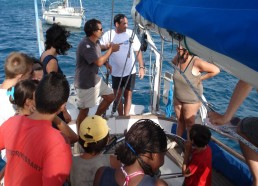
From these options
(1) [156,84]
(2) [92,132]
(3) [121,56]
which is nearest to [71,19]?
(3) [121,56]

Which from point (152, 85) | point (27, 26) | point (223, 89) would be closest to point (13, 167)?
point (152, 85)

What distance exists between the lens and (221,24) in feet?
4.96

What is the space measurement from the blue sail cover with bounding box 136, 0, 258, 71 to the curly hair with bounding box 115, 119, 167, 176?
0.53 metres

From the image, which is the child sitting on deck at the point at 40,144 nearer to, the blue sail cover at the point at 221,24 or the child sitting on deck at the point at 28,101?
the child sitting on deck at the point at 28,101

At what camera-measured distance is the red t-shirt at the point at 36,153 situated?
1866 mm

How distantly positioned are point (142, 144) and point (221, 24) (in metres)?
0.71

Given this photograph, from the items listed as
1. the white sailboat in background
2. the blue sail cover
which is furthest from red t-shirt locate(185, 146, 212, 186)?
the white sailboat in background

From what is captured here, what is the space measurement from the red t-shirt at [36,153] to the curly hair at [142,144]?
0.33 metres

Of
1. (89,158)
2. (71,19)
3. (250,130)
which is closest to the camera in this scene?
(250,130)

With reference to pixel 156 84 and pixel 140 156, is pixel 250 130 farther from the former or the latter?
pixel 156 84

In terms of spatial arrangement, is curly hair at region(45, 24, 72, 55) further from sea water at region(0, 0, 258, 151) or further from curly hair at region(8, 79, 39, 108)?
curly hair at region(8, 79, 39, 108)

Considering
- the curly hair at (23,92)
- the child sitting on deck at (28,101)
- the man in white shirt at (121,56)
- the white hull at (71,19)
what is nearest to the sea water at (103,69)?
the man in white shirt at (121,56)

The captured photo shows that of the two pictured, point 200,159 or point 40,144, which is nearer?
point 40,144

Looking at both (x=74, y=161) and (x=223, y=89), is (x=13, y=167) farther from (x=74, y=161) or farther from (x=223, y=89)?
(x=223, y=89)
